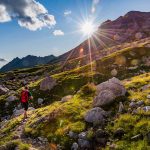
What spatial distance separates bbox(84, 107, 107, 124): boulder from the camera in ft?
68.3

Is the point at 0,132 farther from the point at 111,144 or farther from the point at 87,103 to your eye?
the point at 111,144

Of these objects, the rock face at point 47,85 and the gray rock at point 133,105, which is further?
the rock face at point 47,85

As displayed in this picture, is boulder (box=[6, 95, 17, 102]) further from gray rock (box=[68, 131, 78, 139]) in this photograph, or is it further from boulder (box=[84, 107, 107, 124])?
gray rock (box=[68, 131, 78, 139])

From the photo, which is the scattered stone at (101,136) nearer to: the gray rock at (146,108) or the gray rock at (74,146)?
the gray rock at (74,146)

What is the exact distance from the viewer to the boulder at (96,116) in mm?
20831

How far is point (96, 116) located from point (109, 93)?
3303mm

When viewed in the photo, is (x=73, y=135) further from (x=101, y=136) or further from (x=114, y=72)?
(x=114, y=72)

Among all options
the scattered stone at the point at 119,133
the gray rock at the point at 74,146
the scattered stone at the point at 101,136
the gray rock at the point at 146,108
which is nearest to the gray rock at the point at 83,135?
the gray rock at the point at 74,146

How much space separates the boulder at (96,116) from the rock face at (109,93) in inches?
65.3

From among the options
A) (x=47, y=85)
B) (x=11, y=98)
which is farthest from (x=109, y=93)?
(x=11, y=98)

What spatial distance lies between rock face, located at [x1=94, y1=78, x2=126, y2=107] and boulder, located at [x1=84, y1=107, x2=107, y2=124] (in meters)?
1.66

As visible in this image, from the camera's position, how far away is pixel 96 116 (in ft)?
69.9

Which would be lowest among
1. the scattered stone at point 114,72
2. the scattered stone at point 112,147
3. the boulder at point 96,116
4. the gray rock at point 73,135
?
the scattered stone at point 112,147

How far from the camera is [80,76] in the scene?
4850 cm
